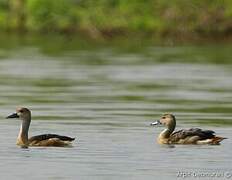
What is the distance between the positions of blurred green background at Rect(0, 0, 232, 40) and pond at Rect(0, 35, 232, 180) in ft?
14.6

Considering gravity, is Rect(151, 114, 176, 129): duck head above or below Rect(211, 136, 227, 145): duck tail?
above

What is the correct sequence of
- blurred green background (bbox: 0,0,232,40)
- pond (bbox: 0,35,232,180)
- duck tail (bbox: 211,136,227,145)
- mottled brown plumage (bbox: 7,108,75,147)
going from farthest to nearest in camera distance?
1. blurred green background (bbox: 0,0,232,40)
2. duck tail (bbox: 211,136,227,145)
3. mottled brown plumage (bbox: 7,108,75,147)
4. pond (bbox: 0,35,232,180)

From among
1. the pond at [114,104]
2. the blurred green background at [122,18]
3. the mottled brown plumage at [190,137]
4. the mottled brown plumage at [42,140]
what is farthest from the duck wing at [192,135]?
the blurred green background at [122,18]

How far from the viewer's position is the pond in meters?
18.6

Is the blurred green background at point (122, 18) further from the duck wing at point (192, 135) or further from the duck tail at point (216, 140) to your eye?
the duck tail at point (216, 140)

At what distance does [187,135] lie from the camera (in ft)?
69.4

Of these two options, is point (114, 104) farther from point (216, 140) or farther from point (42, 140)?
point (42, 140)

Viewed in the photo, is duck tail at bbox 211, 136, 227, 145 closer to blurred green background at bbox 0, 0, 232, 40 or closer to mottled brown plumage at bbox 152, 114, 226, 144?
mottled brown plumage at bbox 152, 114, 226, 144

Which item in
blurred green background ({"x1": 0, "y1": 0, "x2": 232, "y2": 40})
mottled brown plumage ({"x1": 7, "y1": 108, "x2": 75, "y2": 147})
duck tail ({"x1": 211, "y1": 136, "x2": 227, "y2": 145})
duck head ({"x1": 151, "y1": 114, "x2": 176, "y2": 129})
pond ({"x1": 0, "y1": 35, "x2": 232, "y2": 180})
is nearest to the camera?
pond ({"x1": 0, "y1": 35, "x2": 232, "y2": 180})

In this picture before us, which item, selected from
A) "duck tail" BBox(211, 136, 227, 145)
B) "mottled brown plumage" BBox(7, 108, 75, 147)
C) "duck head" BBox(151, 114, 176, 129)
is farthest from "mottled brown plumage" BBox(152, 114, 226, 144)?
"mottled brown plumage" BBox(7, 108, 75, 147)

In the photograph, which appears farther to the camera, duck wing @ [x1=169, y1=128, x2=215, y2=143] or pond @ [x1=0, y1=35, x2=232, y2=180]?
duck wing @ [x1=169, y1=128, x2=215, y2=143]

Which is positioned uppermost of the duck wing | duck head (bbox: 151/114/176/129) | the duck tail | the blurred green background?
the blurred green background

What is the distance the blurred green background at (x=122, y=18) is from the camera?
54500mm

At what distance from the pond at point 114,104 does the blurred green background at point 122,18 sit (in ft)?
14.6
